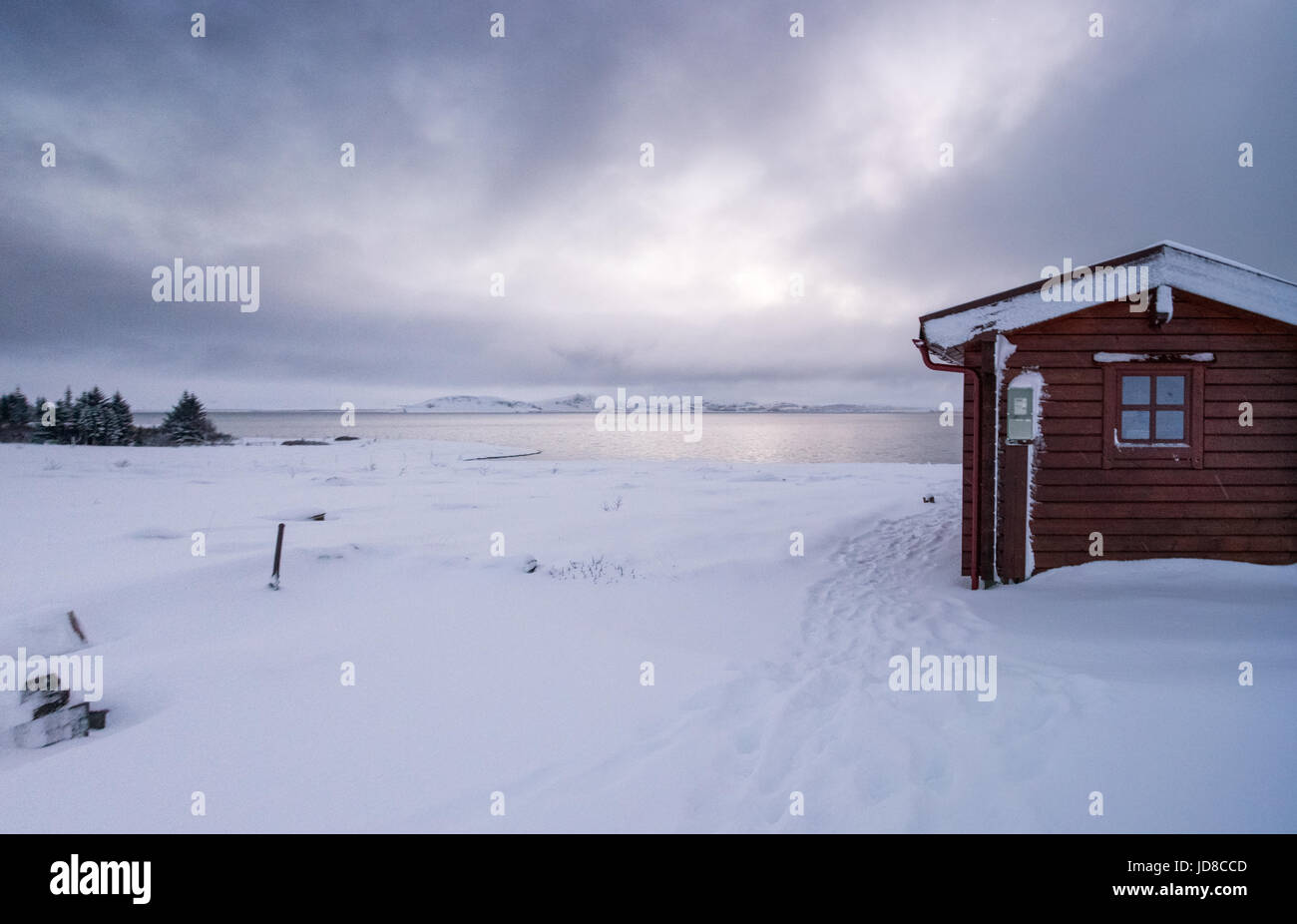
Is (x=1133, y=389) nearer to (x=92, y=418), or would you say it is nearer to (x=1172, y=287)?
(x=1172, y=287)

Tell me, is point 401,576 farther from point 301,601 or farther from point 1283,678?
point 1283,678

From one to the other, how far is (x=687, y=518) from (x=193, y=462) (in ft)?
58.2

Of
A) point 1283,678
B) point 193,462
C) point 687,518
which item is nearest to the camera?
point 1283,678

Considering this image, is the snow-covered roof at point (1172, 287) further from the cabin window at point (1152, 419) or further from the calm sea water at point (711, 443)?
the calm sea water at point (711, 443)

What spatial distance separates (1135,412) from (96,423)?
37.8 m

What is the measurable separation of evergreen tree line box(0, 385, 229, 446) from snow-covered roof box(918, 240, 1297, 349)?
1306 inches

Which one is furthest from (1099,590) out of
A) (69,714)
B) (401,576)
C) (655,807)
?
(69,714)

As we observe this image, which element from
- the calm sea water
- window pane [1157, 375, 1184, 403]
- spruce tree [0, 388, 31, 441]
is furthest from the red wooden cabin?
spruce tree [0, 388, 31, 441]

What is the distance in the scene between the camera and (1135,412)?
7324 mm

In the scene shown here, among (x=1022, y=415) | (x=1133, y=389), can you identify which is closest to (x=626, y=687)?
(x=1022, y=415)

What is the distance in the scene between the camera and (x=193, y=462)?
18828 mm

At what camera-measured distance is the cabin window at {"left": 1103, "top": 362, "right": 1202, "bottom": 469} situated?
6.89 meters

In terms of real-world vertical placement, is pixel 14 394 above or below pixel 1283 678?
above
